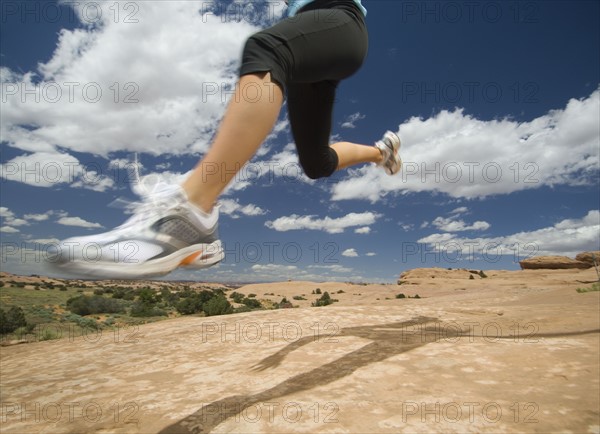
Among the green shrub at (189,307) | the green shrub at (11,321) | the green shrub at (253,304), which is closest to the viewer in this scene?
the green shrub at (11,321)

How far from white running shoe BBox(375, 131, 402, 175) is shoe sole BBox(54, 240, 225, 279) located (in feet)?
6.43

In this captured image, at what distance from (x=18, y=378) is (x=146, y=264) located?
3.93 metres

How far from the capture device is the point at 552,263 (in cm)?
4128

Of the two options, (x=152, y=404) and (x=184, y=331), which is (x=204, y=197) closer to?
(x=152, y=404)

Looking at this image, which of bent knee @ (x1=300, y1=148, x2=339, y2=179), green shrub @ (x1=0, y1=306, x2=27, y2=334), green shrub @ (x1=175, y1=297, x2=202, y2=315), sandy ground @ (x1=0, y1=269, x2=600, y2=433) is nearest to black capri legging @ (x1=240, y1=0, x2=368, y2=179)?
bent knee @ (x1=300, y1=148, x2=339, y2=179)

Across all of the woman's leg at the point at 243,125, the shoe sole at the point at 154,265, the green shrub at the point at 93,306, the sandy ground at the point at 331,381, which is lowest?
the green shrub at the point at 93,306

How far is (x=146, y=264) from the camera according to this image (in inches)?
54.0

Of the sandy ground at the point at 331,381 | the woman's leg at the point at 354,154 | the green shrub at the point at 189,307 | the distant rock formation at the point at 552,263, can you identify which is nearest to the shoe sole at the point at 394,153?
the woman's leg at the point at 354,154

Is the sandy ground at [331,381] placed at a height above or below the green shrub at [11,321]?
above

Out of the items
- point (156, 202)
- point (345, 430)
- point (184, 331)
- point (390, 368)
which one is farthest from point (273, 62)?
point (184, 331)

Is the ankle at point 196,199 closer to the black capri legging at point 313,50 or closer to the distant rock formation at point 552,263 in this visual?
the black capri legging at point 313,50

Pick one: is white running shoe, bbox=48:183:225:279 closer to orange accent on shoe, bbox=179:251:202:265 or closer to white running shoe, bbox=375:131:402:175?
orange accent on shoe, bbox=179:251:202:265

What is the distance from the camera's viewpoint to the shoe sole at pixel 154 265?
1259 millimetres

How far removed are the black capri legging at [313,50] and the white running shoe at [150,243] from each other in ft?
2.03
